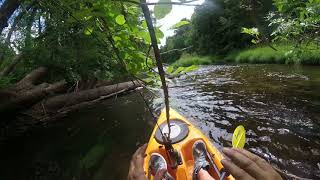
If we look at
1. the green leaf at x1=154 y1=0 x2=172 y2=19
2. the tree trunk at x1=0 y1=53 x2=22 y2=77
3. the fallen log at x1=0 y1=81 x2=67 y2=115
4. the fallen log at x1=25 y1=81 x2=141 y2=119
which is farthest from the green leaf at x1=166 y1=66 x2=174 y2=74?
the tree trunk at x1=0 y1=53 x2=22 y2=77

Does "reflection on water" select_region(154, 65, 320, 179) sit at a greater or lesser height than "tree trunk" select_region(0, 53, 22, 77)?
lesser

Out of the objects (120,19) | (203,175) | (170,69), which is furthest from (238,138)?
(203,175)

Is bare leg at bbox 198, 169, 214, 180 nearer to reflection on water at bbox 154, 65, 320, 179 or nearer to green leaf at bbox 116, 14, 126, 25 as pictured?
reflection on water at bbox 154, 65, 320, 179

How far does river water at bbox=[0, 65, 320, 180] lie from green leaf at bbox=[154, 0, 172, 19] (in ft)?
16.4

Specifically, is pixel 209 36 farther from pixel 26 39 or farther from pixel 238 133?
pixel 238 133

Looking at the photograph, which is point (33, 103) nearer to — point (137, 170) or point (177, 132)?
point (177, 132)

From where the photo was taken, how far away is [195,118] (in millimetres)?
8664

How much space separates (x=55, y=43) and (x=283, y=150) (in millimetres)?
6288

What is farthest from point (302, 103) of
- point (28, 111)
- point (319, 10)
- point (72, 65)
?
point (28, 111)

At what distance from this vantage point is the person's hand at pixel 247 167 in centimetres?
100

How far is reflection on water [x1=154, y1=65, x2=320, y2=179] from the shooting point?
574cm

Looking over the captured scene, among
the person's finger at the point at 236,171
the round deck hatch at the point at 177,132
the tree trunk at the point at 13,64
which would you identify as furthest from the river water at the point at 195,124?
the person's finger at the point at 236,171

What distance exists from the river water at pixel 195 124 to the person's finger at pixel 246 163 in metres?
4.42

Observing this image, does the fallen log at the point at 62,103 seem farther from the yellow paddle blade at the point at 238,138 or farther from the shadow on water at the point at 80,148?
the yellow paddle blade at the point at 238,138
